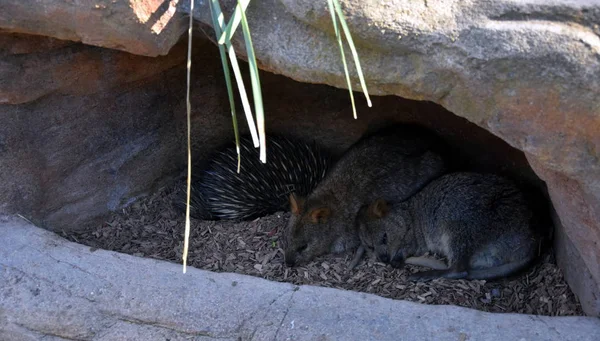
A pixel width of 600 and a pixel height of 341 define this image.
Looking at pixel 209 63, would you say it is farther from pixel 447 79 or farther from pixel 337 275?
pixel 447 79

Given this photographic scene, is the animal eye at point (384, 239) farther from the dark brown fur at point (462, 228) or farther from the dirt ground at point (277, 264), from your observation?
the dirt ground at point (277, 264)

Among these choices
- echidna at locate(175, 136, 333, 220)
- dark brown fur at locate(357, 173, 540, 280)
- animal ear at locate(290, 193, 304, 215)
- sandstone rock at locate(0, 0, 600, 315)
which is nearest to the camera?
sandstone rock at locate(0, 0, 600, 315)

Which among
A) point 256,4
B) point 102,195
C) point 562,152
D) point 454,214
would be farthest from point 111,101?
point 562,152

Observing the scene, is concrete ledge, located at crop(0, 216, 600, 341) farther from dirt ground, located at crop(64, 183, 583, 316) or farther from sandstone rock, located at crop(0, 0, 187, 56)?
sandstone rock, located at crop(0, 0, 187, 56)

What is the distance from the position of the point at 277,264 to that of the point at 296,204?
0.56m

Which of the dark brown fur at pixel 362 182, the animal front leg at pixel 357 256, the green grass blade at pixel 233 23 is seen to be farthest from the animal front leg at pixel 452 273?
the green grass blade at pixel 233 23

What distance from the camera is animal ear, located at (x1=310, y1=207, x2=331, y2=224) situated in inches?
235

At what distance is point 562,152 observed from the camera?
360 centimetres

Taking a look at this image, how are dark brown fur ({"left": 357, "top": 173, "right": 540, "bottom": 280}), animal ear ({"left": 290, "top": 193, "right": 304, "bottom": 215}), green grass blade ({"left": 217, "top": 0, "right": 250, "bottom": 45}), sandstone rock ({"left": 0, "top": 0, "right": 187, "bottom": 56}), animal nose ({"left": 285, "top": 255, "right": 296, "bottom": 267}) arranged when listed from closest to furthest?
green grass blade ({"left": 217, "top": 0, "right": 250, "bottom": 45}) → sandstone rock ({"left": 0, "top": 0, "right": 187, "bottom": 56}) → dark brown fur ({"left": 357, "top": 173, "right": 540, "bottom": 280}) → animal nose ({"left": 285, "top": 255, "right": 296, "bottom": 267}) → animal ear ({"left": 290, "top": 193, "right": 304, "bottom": 215})

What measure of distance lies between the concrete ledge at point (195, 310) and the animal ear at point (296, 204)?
4.71ft

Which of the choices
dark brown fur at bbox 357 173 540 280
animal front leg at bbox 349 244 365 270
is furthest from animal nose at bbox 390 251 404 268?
animal front leg at bbox 349 244 365 270

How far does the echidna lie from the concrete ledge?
1.70 metres

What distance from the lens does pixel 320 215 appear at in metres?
6.00

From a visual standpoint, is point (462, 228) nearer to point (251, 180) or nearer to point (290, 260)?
point (290, 260)
